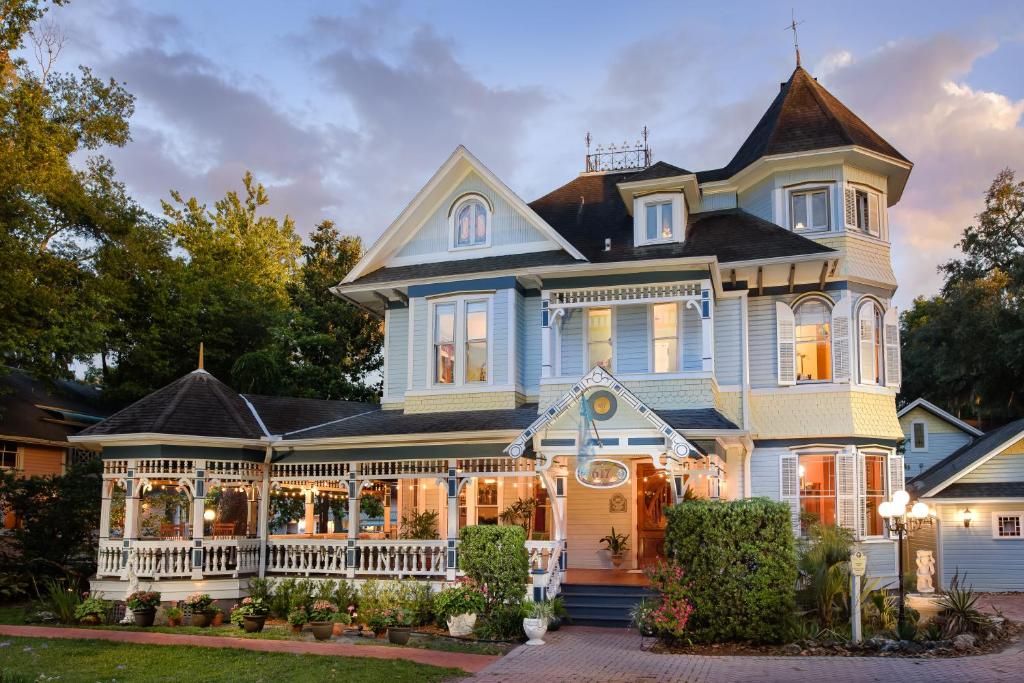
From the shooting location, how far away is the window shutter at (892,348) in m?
21.6

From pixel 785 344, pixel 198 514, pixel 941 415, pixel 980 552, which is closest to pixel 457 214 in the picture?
pixel 785 344

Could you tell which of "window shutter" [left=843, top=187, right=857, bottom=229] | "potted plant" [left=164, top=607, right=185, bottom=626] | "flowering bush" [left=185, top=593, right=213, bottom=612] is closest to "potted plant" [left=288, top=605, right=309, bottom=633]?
"flowering bush" [left=185, top=593, right=213, bottom=612]

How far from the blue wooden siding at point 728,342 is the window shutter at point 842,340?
6.61ft

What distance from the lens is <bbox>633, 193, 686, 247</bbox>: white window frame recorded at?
21.9 m

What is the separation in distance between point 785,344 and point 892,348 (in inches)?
102

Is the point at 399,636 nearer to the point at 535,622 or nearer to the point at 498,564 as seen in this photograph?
the point at 498,564

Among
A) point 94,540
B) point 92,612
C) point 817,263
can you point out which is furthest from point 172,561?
point 817,263

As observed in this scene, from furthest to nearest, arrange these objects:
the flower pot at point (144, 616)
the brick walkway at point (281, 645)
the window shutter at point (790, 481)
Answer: the window shutter at point (790, 481) < the flower pot at point (144, 616) < the brick walkway at point (281, 645)

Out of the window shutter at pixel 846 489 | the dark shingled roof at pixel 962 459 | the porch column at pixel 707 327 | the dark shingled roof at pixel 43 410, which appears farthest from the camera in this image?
the dark shingled roof at pixel 43 410

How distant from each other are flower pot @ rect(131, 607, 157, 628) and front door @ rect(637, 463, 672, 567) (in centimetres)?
984

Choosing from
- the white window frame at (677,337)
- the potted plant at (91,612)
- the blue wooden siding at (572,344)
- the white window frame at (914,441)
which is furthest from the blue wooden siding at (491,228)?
the white window frame at (914,441)

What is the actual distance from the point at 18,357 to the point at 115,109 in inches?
309

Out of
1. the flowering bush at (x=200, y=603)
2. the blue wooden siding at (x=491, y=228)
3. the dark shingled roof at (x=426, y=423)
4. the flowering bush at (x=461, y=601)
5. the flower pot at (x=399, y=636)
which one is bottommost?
the flower pot at (x=399, y=636)

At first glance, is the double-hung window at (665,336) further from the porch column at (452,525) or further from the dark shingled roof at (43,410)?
the dark shingled roof at (43,410)
